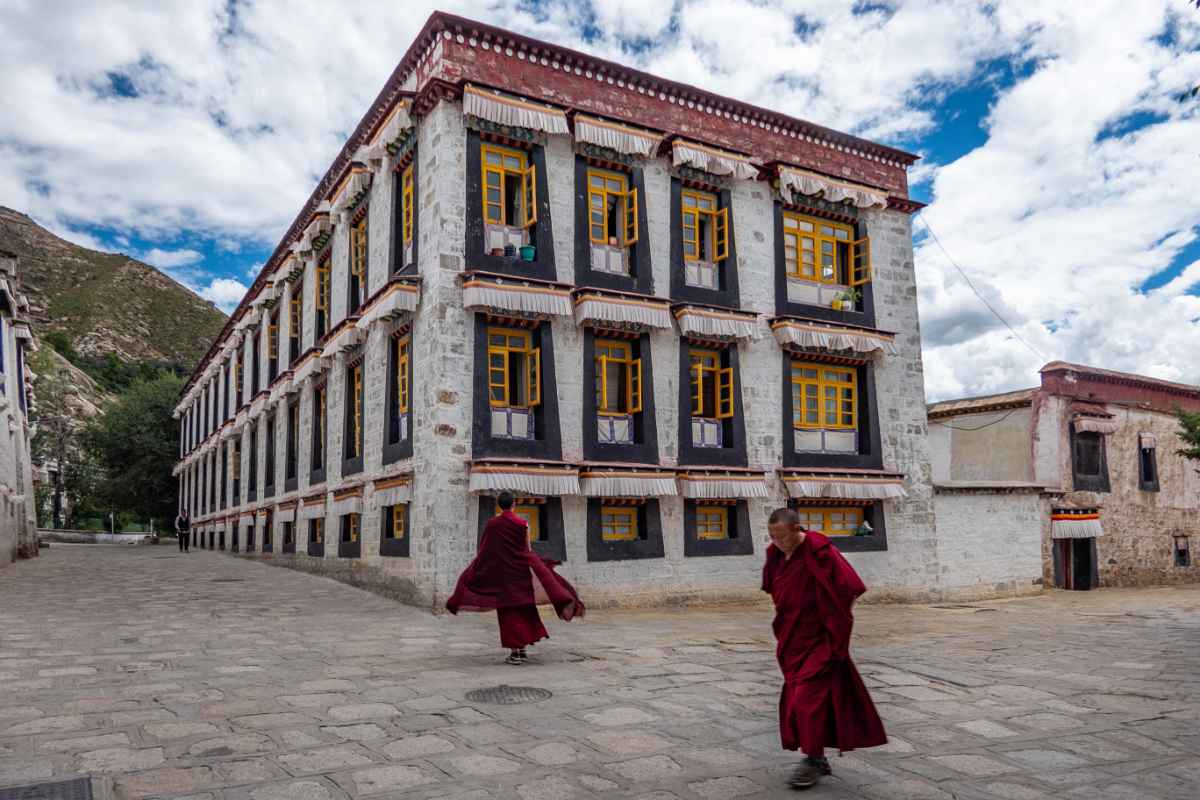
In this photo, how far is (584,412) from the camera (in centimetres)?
1384

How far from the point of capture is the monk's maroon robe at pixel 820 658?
14.9 ft

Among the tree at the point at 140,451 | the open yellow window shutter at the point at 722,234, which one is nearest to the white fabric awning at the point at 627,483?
the open yellow window shutter at the point at 722,234

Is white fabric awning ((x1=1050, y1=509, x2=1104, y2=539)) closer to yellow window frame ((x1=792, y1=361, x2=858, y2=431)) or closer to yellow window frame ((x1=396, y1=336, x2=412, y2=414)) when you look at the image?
yellow window frame ((x1=792, y1=361, x2=858, y2=431))

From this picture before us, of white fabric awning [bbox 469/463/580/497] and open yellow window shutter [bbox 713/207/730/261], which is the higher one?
open yellow window shutter [bbox 713/207/730/261]

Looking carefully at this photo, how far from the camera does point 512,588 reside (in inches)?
316

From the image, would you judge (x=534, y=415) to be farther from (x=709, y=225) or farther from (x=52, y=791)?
(x=52, y=791)

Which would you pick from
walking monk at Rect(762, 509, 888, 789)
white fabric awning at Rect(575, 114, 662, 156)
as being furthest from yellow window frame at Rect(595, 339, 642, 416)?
walking monk at Rect(762, 509, 888, 789)

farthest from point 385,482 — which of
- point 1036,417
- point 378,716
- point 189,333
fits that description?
point 189,333

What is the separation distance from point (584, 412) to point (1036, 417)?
1438 cm

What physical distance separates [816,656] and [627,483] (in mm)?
8994

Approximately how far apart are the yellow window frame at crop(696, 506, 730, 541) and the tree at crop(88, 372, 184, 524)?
114 feet

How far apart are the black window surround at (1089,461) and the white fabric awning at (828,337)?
858 centimetres

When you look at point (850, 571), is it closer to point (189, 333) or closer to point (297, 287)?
point (297, 287)

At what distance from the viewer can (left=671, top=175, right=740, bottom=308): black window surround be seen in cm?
1504
